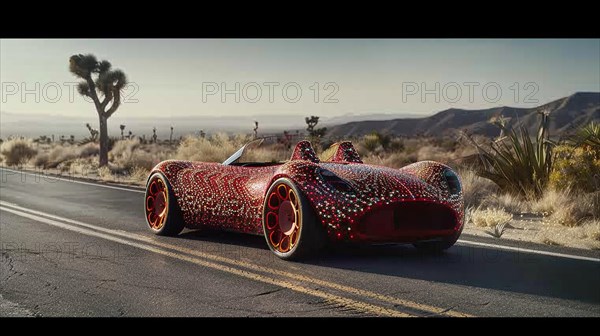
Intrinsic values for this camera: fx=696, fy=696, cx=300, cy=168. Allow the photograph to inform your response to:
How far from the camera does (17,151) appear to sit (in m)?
36.2

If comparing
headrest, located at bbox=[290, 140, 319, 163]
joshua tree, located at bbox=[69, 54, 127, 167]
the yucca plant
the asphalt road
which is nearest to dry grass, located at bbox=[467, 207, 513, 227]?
the asphalt road

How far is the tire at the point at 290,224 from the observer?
6262 mm

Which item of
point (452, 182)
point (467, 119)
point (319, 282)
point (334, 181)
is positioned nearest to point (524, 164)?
point (452, 182)

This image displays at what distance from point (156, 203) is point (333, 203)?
3.13m

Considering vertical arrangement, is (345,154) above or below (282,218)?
above

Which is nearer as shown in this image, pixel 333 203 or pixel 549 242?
pixel 333 203

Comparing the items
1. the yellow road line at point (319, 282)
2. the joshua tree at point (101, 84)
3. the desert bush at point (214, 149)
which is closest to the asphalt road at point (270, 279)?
the yellow road line at point (319, 282)

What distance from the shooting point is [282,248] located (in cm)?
662

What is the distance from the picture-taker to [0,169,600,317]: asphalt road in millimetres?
4980

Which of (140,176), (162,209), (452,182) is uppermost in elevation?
(452,182)

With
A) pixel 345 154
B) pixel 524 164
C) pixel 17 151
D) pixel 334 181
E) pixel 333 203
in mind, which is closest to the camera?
pixel 333 203

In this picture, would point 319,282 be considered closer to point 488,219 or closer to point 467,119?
point 488,219

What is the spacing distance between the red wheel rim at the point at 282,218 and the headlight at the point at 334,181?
31 centimetres
